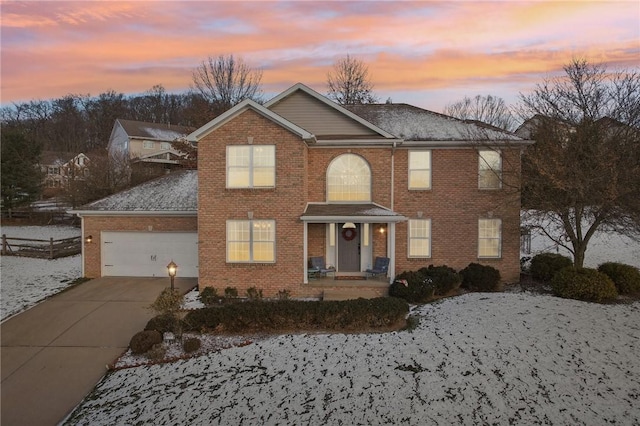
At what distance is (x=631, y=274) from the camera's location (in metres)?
13.8

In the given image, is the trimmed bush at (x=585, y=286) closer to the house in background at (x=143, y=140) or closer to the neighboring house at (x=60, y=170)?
the neighboring house at (x=60, y=170)

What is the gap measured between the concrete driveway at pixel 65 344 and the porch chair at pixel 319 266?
485cm

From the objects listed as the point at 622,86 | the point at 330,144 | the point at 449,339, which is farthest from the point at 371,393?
the point at 622,86

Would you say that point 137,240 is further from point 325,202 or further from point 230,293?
point 325,202

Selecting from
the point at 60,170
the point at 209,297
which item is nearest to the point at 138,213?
the point at 209,297

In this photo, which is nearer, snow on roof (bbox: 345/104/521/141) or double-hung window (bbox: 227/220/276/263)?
double-hung window (bbox: 227/220/276/263)

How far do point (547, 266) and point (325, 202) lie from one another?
29.4 ft

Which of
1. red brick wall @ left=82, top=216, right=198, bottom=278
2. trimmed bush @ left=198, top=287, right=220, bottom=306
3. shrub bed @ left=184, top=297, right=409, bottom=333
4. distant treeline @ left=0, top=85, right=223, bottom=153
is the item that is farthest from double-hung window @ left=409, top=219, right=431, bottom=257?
distant treeline @ left=0, top=85, right=223, bottom=153

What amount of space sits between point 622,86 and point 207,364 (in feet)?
55.3

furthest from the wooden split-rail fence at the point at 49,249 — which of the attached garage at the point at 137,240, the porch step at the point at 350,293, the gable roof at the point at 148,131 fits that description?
the gable roof at the point at 148,131

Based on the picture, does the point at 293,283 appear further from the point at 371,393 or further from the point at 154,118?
the point at 154,118

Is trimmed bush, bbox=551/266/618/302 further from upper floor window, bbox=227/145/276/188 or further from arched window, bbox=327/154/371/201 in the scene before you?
upper floor window, bbox=227/145/276/188

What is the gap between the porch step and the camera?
13713 millimetres

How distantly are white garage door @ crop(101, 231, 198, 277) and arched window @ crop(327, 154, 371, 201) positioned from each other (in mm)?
6374
